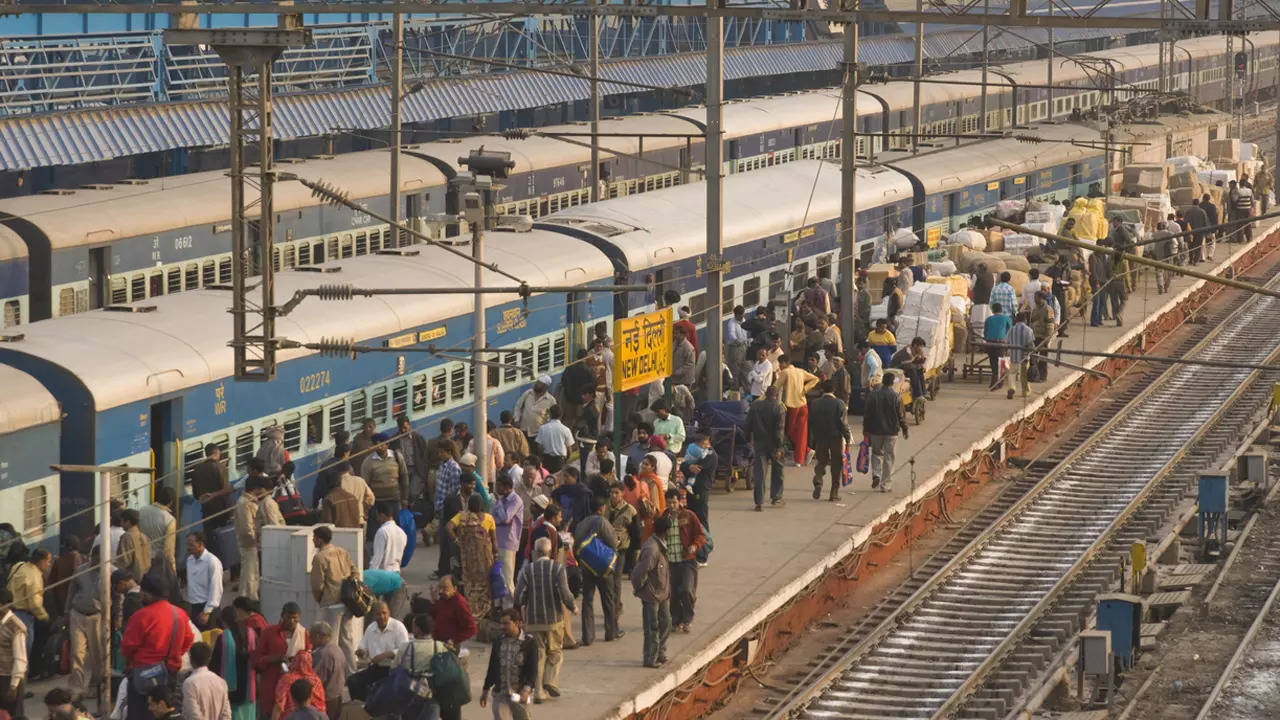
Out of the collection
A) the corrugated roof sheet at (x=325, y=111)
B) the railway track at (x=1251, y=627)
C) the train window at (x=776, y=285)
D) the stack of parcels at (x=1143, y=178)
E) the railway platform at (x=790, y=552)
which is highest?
the corrugated roof sheet at (x=325, y=111)

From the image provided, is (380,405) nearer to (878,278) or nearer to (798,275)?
(878,278)

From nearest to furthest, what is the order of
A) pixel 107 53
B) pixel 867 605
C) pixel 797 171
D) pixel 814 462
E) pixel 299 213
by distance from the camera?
pixel 867 605, pixel 814 462, pixel 299 213, pixel 797 171, pixel 107 53

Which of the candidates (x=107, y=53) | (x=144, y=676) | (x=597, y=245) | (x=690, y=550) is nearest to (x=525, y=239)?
(x=597, y=245)

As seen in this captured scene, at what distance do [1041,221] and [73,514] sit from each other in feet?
83.9

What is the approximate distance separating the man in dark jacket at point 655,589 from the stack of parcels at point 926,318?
12605 mm

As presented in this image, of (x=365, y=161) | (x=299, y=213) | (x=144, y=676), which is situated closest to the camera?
(x=144, y=676)

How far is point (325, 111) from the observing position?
156ft

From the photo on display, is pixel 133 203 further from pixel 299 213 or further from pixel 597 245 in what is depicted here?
pixel 597 245

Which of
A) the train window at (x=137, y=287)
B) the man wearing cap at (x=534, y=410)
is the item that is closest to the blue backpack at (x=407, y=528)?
the man wearing cap at (x=534, y=410)

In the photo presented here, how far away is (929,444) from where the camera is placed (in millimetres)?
29375

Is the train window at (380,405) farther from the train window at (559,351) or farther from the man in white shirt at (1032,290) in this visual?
the man in white shirt at (1032,290)

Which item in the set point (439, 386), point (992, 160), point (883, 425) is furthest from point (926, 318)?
point (992, 160)

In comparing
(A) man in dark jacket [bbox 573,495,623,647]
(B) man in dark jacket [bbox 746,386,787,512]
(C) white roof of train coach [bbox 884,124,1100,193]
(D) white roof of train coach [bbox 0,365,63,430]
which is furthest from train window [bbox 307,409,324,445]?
(C) white roof of train coach [bbox 884,124,1100,193]

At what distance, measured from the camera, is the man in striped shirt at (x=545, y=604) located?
1794cm
